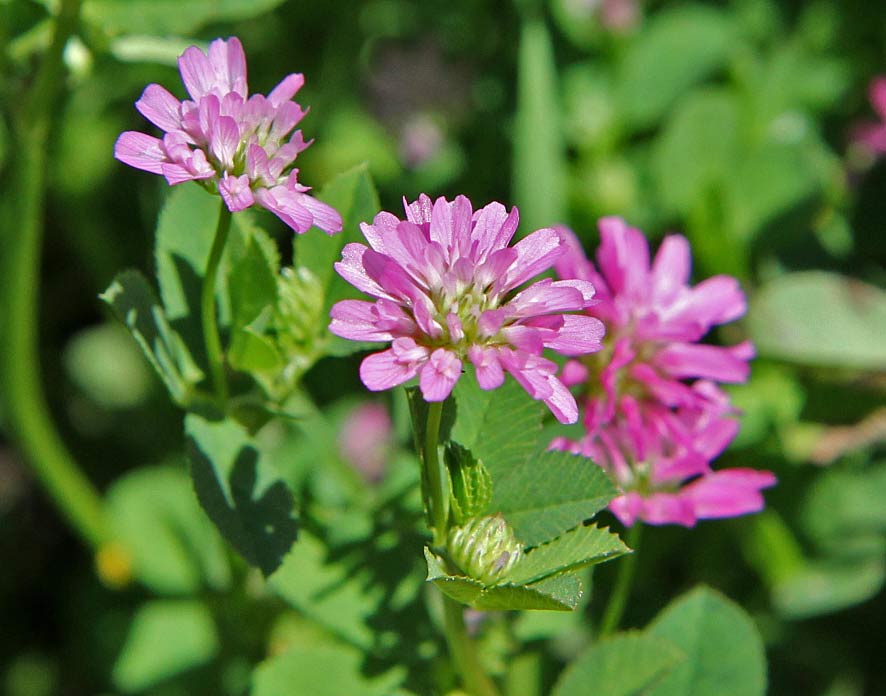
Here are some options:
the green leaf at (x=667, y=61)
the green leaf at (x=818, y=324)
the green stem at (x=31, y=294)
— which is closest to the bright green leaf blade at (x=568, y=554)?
the green stem at (x=31, y=294)

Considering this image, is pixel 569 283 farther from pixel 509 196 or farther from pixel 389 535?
pixel 509 196

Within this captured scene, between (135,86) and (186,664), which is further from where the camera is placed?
(135,86)

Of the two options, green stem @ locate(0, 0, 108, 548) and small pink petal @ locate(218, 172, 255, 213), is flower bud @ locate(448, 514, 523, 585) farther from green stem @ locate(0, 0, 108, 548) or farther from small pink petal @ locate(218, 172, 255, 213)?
green stem @ locate(0, 0, 108, 548)

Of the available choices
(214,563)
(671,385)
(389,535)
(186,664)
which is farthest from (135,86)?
(671,385)

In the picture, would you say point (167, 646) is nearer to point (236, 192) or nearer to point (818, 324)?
point (236, 192)

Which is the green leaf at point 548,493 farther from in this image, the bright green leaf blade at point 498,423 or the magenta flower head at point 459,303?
the magenta flower head at point 459,303

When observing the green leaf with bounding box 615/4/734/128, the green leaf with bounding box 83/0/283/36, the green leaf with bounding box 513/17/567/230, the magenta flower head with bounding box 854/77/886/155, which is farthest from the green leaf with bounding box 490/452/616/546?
the green leaf with bounding box 615/4/734/128
